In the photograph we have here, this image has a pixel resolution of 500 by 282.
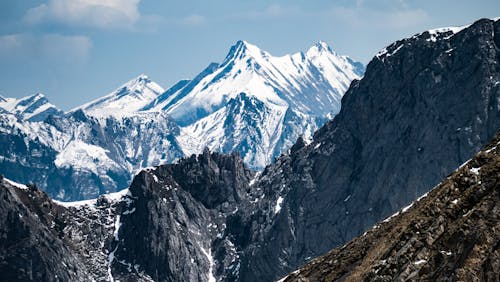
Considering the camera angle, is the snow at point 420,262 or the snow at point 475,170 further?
the snow at point 475,170

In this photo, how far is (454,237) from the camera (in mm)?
51969

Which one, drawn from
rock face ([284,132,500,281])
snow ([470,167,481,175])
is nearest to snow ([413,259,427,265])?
rock face ([284,132,500,281])

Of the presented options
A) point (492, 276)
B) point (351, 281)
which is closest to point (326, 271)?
point (351, 281)

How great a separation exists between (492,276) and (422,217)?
39.7 ft

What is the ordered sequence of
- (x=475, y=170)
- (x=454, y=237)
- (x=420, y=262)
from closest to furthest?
1. (x=454, y=237)
2. (x=420, y=262)
3. (x=475, y=170)

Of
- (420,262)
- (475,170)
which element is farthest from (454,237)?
(475,170)

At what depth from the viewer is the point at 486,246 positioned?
49656 millimetres

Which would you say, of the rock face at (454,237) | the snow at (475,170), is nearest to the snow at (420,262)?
the rock face at (454,237)

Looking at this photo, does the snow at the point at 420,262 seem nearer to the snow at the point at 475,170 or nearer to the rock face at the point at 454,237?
the rock face at the point at 454,237

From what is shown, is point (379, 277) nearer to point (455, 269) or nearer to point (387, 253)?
point (387, 253)

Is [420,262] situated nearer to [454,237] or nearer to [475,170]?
[454,237]

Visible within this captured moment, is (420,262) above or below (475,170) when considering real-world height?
below

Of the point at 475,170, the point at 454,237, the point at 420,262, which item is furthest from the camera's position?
the point at 475,170

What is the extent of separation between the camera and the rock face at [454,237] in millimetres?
49500
